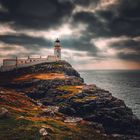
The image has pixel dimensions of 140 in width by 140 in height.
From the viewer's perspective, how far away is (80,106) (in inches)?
4358

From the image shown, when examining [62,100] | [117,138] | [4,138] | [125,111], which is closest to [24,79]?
[62,100]

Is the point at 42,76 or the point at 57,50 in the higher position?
the point at 57,50

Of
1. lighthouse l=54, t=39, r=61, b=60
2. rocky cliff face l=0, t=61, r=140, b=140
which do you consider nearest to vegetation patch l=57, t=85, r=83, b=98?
rocky cliff face l=0, t=61, r=140, b=140

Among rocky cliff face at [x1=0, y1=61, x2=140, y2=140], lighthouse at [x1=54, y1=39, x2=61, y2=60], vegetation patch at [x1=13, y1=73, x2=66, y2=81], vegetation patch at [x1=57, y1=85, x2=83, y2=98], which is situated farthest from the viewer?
lighthouse at [x1=54, y1=39, x2=61, y2=60]

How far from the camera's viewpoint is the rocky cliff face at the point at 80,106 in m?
96.6

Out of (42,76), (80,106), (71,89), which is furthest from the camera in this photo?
(42,76)

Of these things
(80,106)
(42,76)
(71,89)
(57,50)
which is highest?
(57,50)

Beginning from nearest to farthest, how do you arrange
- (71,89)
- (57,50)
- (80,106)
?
(80,106)
(71,89)
(57,50)

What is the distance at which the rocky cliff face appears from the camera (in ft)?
317

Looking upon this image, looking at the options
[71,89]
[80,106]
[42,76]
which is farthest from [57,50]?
[80,106]

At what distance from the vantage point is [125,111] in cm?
11119

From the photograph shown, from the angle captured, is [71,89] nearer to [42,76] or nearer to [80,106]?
[80,106]

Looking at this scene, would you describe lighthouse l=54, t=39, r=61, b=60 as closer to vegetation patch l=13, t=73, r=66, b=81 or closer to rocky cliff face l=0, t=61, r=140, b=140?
vegetation patch l=13, t=73, r=66, b=81

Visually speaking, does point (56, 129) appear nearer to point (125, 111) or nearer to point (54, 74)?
point (125, 111)
